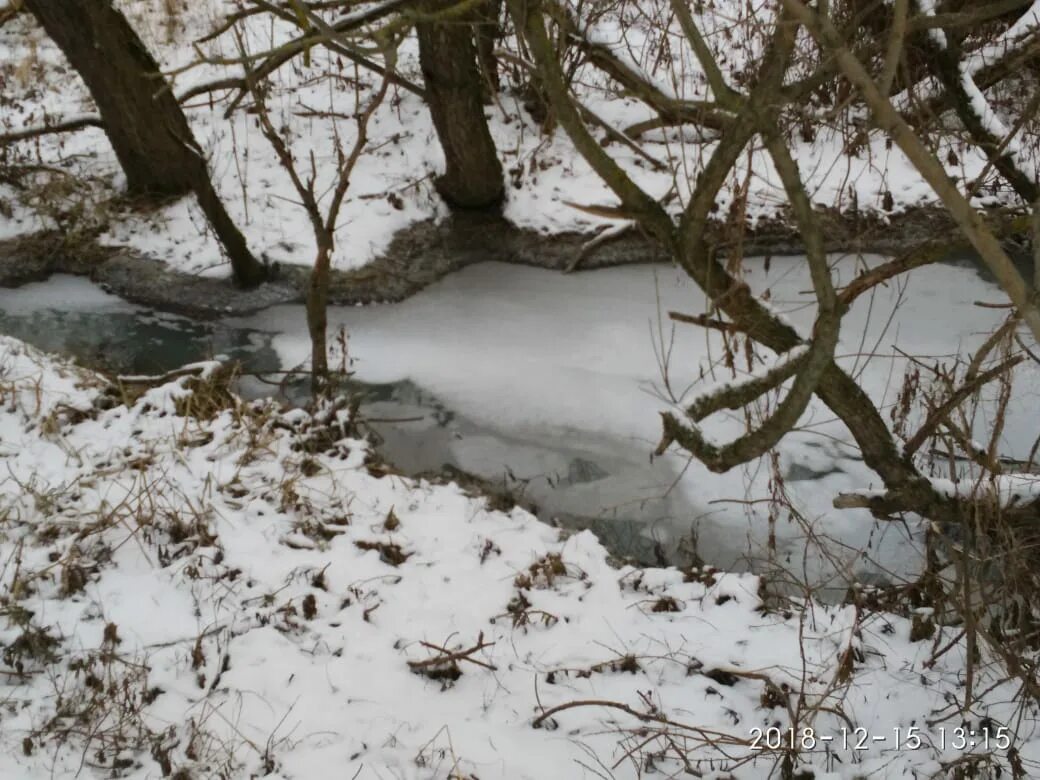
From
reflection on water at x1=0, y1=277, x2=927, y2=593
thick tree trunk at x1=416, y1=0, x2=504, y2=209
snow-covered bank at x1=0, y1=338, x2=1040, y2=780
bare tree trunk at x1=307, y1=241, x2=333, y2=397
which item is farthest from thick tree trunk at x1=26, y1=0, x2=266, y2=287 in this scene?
snow-covered bank at x1=0, y1=338, x2=1040, y2=780

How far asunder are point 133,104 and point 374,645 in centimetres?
365

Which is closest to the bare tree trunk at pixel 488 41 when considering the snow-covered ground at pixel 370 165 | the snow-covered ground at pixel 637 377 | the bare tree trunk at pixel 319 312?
the snow-covered ground at pixel 370 165

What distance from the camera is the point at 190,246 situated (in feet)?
17.5

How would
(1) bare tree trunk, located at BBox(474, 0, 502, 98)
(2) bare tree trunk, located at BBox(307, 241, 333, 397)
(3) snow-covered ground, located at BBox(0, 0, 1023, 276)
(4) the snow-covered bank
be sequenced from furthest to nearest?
(3) snow-covered ground, located at BBox(0, 0, 1023, 276) < (1) bare tree trunk, located at BBox(474, 0, 502, 98) < (2) bare tree trunk, located at BBox(307, 241, 333, 397) < (4) the snow-covered bank

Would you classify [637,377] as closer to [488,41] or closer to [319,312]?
[319,312]

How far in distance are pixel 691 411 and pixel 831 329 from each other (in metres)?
0.37

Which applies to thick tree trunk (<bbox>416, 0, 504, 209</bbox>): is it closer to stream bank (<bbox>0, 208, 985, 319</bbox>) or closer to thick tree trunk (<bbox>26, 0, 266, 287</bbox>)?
stream bank (<bbox>0, 208, 985, 319</bbox>)

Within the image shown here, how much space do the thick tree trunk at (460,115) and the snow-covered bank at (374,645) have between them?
228 centimetres

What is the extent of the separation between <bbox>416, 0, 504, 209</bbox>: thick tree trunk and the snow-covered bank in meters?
2.28

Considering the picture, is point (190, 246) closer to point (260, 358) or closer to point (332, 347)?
point (260, 358)

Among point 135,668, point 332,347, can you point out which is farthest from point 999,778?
point 332,347

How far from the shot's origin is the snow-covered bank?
2.35m

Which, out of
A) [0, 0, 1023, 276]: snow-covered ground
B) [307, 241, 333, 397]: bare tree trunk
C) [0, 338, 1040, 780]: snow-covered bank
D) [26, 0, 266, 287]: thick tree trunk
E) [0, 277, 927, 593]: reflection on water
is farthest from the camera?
[0, 0, 1023, 276]: snow-covered ground

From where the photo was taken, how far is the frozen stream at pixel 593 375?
3.61 meters
